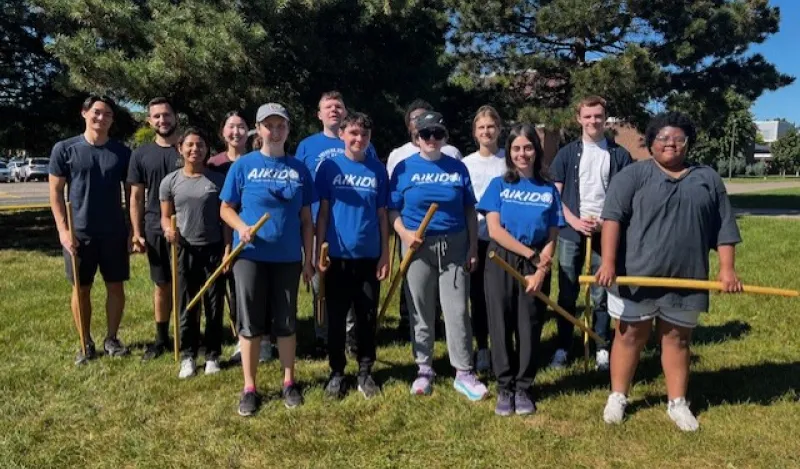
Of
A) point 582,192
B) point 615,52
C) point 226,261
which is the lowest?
point 226,261

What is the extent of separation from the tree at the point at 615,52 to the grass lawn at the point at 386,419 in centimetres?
1094

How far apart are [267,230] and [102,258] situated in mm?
1924

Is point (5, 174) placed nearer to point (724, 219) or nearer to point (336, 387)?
point (336, 387)

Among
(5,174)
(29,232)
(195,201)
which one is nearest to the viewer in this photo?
(195,201)

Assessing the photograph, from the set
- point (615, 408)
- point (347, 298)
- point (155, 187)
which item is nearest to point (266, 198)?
point (347, 298)

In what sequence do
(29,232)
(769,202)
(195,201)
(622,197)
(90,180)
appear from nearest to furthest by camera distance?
(622,197), (195,201), (90,180), (29,232), (769,202)

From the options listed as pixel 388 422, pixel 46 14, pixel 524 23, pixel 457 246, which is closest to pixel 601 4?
pixel 524 23

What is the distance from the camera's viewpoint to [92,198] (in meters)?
4.90

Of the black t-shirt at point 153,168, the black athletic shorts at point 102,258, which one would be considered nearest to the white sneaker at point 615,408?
the black t-shirt at point 153,168

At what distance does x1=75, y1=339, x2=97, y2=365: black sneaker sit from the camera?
508cm

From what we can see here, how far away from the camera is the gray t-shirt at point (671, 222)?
12.0 ft

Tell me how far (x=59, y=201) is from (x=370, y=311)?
264 centimetres

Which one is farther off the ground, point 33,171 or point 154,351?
Answer: point 33,171

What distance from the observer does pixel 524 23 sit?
55.9ft
